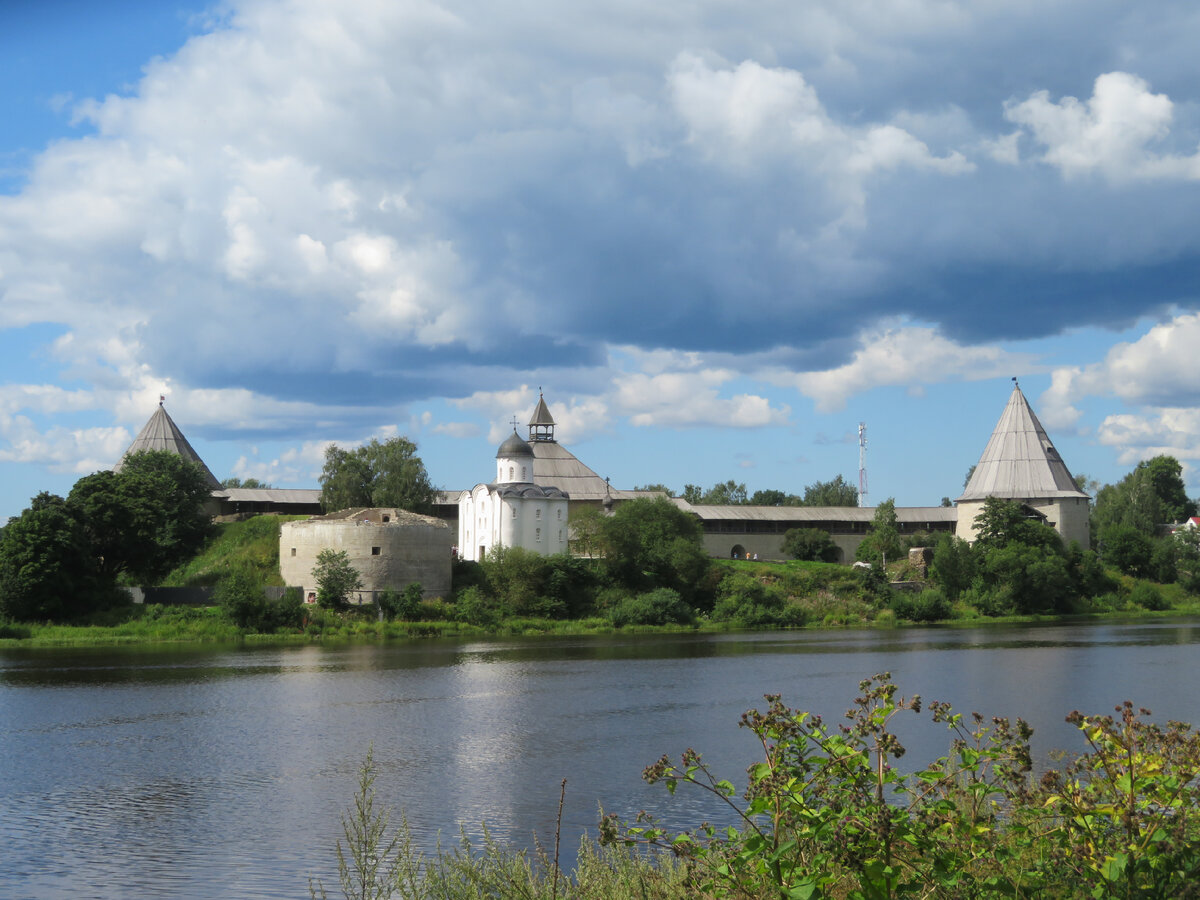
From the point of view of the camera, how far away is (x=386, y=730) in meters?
16.6

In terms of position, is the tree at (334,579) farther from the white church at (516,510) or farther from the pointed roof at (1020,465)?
the pointed roof at (1020,465)

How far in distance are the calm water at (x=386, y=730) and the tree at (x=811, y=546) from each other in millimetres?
22290

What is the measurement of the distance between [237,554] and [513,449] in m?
11.6

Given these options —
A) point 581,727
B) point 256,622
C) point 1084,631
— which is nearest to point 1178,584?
point 1084,631

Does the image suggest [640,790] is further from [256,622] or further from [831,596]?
[831,596]

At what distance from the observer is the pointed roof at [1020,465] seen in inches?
2242

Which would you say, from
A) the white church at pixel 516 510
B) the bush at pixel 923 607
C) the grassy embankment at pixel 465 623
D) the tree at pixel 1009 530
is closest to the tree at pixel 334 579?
the grassy embankment at pixel 465 623

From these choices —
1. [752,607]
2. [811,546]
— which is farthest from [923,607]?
[811,546]

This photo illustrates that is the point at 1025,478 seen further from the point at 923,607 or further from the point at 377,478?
the point at 377,478

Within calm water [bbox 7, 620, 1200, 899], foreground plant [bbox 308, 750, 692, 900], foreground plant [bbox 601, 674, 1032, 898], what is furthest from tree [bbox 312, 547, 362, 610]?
foreground plant [bbox 601, 674, 1032, 898]

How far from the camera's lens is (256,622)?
35.5 m

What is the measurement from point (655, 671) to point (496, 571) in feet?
55.5

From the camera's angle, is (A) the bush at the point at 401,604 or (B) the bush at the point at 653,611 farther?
(B) the bush at the point at 653,611

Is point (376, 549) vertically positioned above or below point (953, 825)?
above
